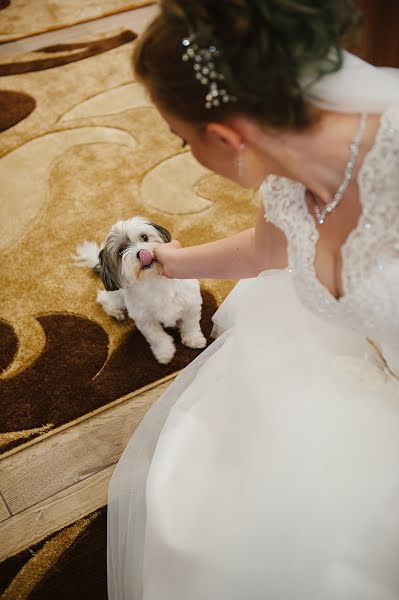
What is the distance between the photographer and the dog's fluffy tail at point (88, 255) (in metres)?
1.90

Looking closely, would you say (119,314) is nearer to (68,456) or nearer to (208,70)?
(68,456)

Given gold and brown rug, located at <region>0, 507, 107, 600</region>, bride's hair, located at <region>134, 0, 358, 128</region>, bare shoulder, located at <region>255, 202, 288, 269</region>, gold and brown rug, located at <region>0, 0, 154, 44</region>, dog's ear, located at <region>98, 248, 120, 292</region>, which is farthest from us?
gold and brown rug, located at <region>0, 0, 154, 44</region>

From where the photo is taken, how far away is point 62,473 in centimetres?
147

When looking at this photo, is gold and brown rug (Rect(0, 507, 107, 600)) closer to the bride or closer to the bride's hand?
the bride

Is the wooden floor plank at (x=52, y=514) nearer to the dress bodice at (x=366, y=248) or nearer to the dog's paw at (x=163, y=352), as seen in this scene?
the dog's paw at (x=163, y=352)

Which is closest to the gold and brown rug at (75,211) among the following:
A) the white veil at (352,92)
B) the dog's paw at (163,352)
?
the dog's paw at (163,352)

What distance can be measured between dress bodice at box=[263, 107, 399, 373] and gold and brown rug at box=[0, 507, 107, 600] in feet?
2.63

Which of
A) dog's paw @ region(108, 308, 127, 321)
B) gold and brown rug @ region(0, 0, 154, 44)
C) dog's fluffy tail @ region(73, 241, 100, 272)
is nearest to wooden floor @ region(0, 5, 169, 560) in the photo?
dog's paw @ region(108, 308, 127, 321)

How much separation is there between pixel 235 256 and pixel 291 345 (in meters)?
0.23

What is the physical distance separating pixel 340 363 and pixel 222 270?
1.13ft

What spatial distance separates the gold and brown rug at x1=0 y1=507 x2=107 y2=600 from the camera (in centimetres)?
124

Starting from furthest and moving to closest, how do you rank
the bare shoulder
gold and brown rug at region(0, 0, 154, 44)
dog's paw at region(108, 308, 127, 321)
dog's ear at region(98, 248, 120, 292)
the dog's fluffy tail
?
1. gold and brown rug at region(0, 0, 154, 44)
2. the dog's fluffy tail
3. dog's paw at region(108, 308, 127, 321)
4. dog's ear at region(98, 248, 120, 292)
5. the bare shoulder

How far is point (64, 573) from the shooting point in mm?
1269

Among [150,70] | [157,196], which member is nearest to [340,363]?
[150,70]
